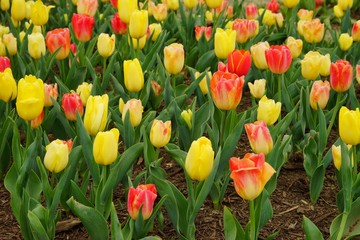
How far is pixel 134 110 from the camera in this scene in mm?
2430

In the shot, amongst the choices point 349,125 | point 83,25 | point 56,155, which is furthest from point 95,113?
point 83,25

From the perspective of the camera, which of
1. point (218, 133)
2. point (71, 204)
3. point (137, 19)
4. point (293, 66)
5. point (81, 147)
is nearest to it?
point (71, 204)

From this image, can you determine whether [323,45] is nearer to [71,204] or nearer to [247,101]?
[247,101]

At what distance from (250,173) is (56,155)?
0.66m

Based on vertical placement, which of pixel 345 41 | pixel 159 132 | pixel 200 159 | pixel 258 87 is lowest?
pixel 345 41

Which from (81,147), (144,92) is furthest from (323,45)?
(81,147)

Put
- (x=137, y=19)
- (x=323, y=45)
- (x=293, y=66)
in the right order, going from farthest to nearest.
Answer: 1. (x=323, y=45)
2. (x=293, y=66)
3. (x=137, y=19)

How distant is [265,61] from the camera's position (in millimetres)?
3006

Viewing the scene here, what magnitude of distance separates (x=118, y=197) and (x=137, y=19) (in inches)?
32.4

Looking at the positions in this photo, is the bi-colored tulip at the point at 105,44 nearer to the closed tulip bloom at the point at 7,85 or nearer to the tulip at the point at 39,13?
the tulip at the point at 39,13

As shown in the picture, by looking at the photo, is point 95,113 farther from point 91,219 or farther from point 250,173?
point 250,173

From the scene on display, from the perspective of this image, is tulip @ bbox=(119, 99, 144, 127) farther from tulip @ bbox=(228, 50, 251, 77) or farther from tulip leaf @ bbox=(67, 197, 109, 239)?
tulip leaf @ bbox=(67, 197, 109, 239)

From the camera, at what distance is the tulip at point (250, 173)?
1739 millimetres

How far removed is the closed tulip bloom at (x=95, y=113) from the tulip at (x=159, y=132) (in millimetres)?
167
